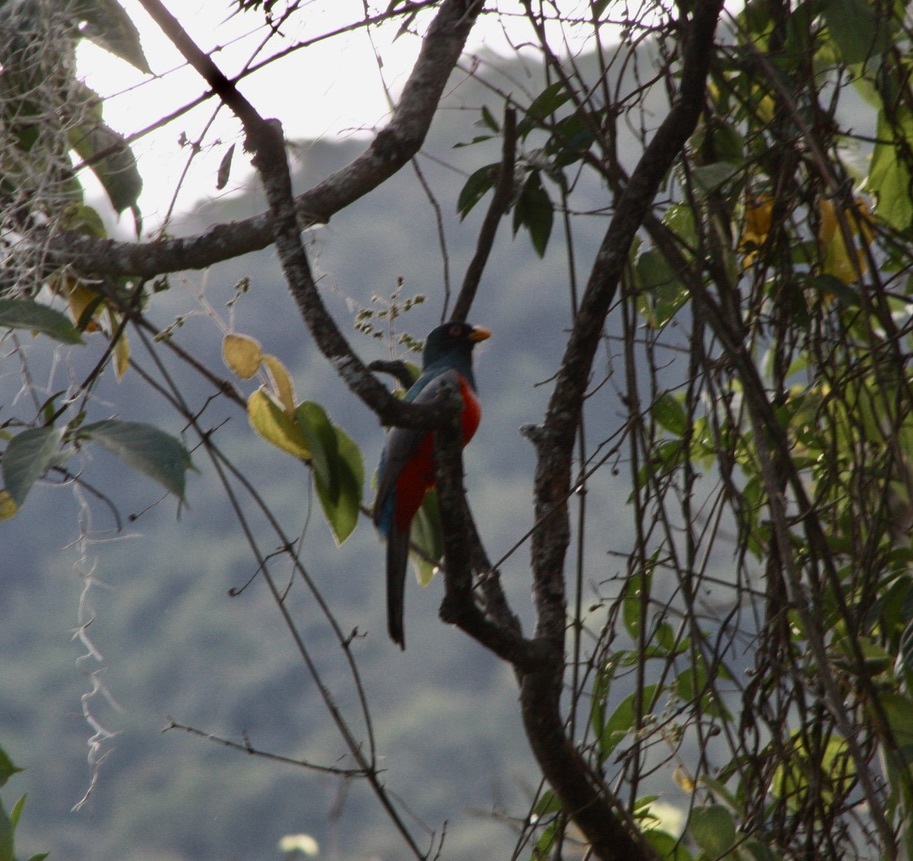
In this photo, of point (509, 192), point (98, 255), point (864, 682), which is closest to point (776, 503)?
point (864, 682)

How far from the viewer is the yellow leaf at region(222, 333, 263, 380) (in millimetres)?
2049

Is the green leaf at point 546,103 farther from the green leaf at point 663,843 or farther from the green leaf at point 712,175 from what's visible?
the green leaf at point 663,843

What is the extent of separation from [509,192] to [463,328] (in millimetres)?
1344

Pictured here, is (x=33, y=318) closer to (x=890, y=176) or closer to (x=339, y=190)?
(x=339, y=190)

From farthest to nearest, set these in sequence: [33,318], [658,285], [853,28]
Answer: [658,285] → [853,28] → [33,318]

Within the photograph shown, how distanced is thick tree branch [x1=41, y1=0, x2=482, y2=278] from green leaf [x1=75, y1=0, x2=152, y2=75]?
0.36 metres

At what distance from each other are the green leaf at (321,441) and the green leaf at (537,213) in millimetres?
660

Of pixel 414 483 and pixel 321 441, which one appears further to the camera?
pixel 414 483

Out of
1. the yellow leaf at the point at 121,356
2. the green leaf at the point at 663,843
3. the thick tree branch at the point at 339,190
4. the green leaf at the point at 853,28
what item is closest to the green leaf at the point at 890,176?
the green leaf at the point at 853,28

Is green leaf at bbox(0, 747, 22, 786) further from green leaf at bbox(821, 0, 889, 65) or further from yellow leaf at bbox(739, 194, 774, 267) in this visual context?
green leaf at bbox(821, 0, 889, 65)

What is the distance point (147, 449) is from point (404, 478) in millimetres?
1481

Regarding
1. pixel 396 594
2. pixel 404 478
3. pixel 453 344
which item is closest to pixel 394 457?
pixel 404 478

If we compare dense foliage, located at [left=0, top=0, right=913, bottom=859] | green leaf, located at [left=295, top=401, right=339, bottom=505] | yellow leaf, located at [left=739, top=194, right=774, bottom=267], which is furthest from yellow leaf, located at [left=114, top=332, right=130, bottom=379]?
yellow leaf, located at [left=739, top=194, right=774, bottom=267]

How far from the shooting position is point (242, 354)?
2.06m
